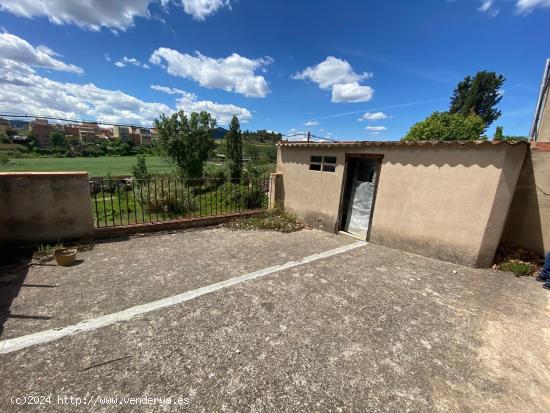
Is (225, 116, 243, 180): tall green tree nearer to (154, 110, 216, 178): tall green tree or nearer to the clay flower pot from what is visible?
(154, 110, 216, 178): tall green tree

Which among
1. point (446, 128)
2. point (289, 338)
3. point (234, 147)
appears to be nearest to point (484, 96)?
point (446, 128)

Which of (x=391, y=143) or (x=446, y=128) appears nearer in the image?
(x=391, y=143)

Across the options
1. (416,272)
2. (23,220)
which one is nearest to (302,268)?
(416,272)

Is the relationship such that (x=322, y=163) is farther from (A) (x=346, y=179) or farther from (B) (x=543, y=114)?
(B) (x=543, y=114)

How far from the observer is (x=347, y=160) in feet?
21.0

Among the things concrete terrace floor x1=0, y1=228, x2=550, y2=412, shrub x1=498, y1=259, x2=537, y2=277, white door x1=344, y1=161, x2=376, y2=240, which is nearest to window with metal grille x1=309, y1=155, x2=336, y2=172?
white door x1=344, y1=161, x2=376, y2=240

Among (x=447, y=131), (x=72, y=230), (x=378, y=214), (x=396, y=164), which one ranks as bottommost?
(x=72, y=230)

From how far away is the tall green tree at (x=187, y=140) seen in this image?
18109 millimetres

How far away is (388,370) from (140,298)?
10.7 feet

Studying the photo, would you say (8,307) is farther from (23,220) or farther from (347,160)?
(347,160)

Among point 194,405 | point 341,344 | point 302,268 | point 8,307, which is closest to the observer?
point 194,405

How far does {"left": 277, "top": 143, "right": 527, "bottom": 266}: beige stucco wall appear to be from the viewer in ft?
14.8

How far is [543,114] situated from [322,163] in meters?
5.22

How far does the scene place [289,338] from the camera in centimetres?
281
